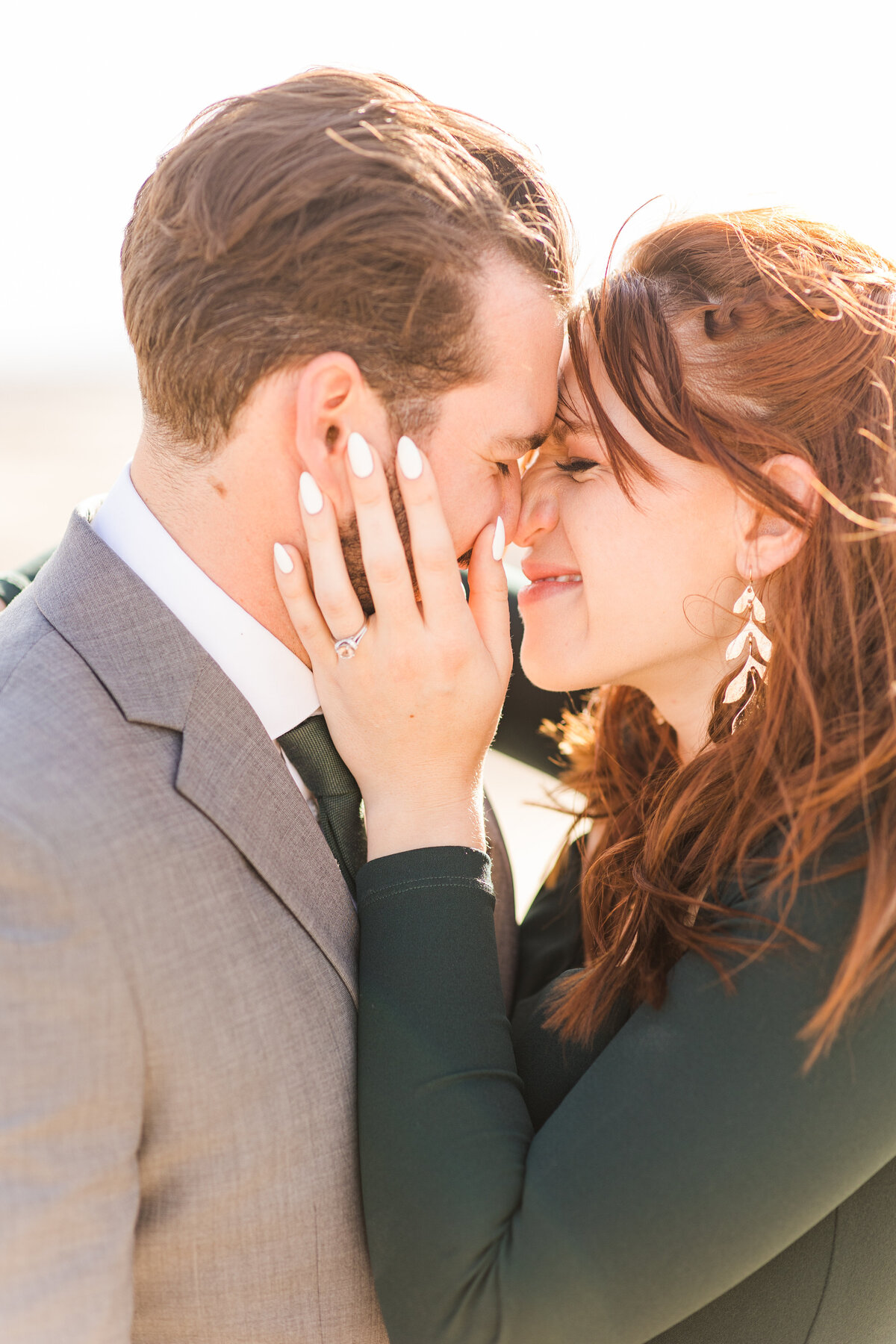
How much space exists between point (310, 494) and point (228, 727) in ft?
1.49

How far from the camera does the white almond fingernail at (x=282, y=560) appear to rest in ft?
6.14

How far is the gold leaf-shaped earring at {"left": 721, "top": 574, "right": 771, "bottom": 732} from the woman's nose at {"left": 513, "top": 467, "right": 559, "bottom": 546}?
0.46 metres

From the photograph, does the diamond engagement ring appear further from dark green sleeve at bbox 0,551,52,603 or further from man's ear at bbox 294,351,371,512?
dark green sleeve at bbox 0,551,52,603

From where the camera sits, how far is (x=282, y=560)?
188 centimetres

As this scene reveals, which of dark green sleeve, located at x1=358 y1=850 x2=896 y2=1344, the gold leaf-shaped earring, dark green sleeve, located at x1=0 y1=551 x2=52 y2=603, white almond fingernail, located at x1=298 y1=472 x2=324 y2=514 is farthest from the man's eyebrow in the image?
dark green sleeve, located at x1=0 y1=551 x2=52 y2=603

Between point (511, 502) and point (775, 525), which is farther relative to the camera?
point (511, 502)

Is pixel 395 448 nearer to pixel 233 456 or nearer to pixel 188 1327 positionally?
pixel 233 456

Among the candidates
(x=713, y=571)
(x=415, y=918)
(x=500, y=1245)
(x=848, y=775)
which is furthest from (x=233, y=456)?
(x=500, y=1245)

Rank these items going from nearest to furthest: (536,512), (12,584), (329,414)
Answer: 1. (329,414)
2. (536,512)
3. (12,584)

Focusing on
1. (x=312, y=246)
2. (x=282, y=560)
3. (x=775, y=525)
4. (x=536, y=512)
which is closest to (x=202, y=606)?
(x=282, y=560)

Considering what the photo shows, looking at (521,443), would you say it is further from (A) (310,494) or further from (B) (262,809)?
(B) (262,809)

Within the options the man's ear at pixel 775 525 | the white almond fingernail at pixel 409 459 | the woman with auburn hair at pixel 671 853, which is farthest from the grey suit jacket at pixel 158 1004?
the man's ear at pixel 775 525

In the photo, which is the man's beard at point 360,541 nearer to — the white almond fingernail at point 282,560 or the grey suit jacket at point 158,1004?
the white almond fingernail at point 282,560

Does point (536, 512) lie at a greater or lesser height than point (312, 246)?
lesser
